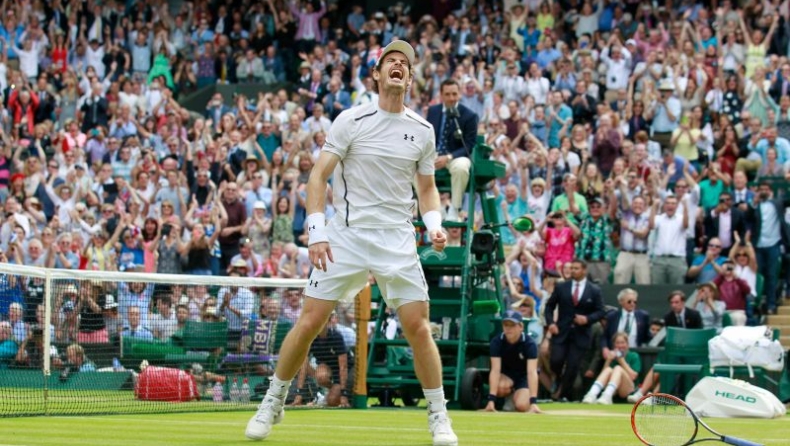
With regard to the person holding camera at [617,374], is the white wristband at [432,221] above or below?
above

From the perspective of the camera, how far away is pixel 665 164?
2381 cm

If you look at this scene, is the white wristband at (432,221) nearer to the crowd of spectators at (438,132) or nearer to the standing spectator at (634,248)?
the crowd of spectators at (438,132)

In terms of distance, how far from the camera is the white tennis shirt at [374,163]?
30.8ft

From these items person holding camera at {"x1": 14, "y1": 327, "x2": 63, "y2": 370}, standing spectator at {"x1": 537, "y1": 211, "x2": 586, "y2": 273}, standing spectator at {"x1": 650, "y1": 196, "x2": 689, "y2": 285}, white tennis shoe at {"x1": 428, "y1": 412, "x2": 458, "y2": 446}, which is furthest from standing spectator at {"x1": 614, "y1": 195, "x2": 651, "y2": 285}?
white tennis shoe at {"x1": 428, "y1": 412, "x2": 458, "y2": 446}

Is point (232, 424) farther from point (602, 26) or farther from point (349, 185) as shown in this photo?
point (602, 26)

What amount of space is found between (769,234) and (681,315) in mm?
2606

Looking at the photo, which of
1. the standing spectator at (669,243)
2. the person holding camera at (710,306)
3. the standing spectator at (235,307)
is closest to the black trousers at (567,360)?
the person holding camera at (710,306)

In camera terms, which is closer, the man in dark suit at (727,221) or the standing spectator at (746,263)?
the standing spectator at (746,263)

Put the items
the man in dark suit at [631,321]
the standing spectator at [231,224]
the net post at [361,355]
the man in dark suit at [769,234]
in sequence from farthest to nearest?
the standing spectator at [231,224] < the man in dark suit at [769,234] < the man in dark suit at [631,321] < the net post at [361,355]

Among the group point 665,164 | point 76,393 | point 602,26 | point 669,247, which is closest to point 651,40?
point 602,26

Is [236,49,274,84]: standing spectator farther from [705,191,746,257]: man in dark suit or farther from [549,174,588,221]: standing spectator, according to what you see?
[705,191,746,257]: man in dark suit

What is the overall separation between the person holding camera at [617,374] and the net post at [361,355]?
3937 mm

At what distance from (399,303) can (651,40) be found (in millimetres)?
19115

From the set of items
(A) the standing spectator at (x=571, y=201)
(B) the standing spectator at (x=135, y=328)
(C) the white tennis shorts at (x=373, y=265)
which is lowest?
(B) the standing spectator at (x=135, y=328)
